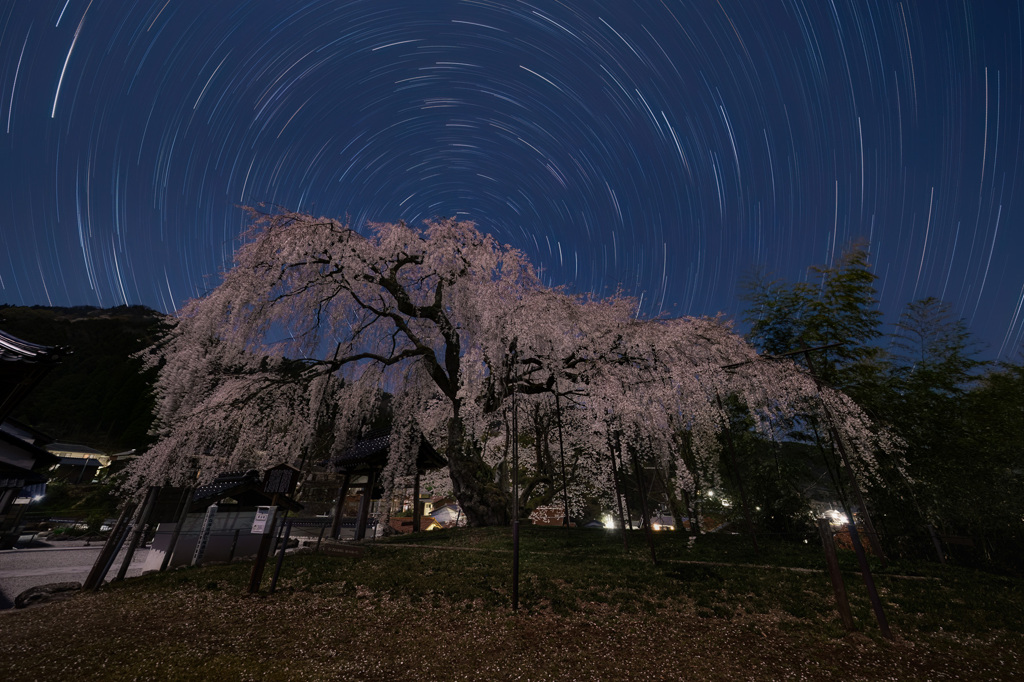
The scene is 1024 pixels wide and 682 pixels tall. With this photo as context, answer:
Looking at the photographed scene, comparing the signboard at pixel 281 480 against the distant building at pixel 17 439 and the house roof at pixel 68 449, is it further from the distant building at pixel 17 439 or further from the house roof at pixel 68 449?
the house roof at pixel 68 449

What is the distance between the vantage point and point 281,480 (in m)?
9.29

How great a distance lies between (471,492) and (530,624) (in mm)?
9383

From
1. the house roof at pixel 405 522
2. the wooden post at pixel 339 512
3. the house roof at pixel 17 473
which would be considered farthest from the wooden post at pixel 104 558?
the house roof at pixel 405 522

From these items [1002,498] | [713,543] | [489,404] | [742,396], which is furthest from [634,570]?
[1002,498]

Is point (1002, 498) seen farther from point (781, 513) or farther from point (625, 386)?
point (625, 386)

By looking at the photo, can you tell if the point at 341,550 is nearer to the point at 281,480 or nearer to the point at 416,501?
the point at 281,480

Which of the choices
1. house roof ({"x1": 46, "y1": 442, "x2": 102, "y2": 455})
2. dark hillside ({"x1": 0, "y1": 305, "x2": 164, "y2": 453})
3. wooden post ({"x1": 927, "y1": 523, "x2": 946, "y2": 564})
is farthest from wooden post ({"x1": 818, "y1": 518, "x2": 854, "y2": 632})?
house roof ({"x1": 46, "y1": 442, "x2": 102, "y2": 455})

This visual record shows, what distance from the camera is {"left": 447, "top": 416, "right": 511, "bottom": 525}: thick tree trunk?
1550 centimetres

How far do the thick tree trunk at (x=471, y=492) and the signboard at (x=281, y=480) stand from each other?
688cm

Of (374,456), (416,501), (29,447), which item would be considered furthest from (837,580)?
(29,447)

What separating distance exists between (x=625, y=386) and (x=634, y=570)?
529cm

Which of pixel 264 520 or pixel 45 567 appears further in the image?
pixel 45 567

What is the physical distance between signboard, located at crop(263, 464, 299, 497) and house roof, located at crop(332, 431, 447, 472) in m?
7.98

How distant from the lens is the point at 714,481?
23281 mm
